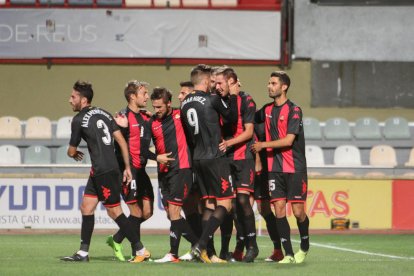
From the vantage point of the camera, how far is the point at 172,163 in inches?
406

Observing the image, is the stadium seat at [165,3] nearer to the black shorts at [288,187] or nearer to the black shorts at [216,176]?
the black shorts at [288,187]

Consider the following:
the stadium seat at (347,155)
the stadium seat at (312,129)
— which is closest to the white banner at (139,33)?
the stadium seat at (312,129)

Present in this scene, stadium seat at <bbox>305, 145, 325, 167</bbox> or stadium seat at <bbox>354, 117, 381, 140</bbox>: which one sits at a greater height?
stadium seat at <bbox>354, 117, 381, 140</bbox>

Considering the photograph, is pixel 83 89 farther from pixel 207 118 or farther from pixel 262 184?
pixel 262 184

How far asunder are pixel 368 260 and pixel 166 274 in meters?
2.87

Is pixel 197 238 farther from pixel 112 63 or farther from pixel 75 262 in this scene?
pixel 112 63

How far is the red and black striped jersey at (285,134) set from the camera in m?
10.2

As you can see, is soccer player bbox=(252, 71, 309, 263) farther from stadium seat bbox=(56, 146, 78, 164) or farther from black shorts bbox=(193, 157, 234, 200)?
stadium seat bbox=(56, 146, 78, 164)

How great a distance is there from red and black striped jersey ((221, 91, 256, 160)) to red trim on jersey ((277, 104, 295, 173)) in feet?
0.99

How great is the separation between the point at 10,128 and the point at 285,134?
10727mm

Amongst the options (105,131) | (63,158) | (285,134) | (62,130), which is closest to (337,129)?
(62,130)

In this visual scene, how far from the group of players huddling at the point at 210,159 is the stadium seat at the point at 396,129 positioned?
10.3 m

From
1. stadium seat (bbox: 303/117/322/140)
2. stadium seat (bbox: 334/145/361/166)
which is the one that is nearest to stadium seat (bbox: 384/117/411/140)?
stadium seat (bbox: 334/145/361/166)

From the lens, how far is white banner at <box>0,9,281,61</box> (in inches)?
822
